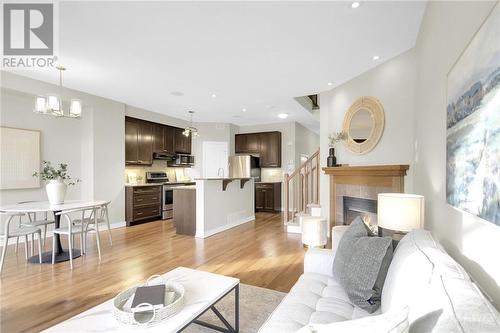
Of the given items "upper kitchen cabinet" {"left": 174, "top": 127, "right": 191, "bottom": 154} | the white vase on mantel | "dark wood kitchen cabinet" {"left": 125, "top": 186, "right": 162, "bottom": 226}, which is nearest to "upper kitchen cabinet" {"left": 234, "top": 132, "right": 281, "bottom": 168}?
"upper kitchen cabinet" {"left": 174, "top": 127, "right": 191, "bottom": 154}

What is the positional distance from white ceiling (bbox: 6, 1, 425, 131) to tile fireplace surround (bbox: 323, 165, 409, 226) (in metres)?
1.48

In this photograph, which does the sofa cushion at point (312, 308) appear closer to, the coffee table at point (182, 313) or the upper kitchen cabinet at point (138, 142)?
the coffee table at point (182, 313)

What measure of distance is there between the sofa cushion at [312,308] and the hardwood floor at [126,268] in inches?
38.3

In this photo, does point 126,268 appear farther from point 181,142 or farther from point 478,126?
point 181,142

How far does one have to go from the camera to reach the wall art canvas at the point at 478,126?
95 cm

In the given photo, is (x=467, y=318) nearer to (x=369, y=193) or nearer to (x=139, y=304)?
(x=139, y=304)

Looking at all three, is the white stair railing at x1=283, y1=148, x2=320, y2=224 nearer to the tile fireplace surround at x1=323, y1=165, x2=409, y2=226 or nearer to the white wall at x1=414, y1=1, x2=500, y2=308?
the tile fireplace surround at x1=323, y1=165, x2=409, y2=226

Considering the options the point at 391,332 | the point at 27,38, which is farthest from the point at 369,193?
the point at 27,38

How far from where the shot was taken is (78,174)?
484 cm

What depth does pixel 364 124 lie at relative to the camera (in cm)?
365

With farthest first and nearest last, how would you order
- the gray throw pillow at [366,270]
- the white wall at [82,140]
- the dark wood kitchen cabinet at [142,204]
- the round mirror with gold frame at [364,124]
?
the dark wood kitchen cabinet at [142,204] → the white wall at [82,140] → the round mirror with gold frame at [364,124] → the gray throw pillow at [366,270]

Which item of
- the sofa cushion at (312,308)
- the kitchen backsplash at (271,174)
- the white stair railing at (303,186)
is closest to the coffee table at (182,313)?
the sofa cushion at (312,308)

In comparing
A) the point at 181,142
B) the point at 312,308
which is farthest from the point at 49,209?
the point at 181,142

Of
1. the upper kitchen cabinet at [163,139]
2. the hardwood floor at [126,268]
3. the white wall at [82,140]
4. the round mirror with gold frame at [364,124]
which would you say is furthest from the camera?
the upper kitchen cabinet at [163,139]
